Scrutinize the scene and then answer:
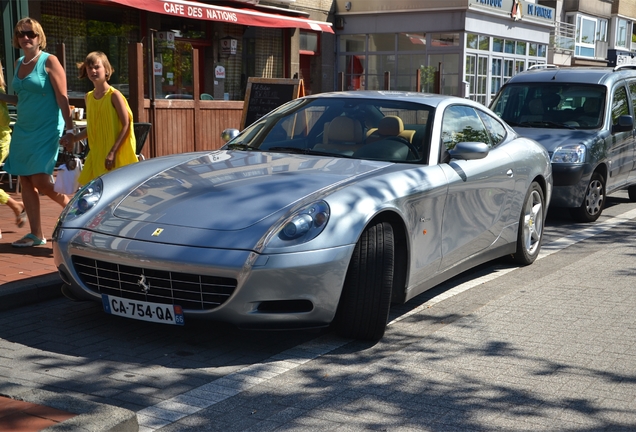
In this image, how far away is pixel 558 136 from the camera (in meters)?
10.6

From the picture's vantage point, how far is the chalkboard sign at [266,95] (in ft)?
37.5

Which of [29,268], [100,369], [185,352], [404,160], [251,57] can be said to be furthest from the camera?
[251,57]

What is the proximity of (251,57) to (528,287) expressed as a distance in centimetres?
1675

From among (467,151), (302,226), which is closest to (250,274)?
(302,226)

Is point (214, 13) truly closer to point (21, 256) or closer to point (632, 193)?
point (632, 193)

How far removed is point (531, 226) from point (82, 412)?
495cm

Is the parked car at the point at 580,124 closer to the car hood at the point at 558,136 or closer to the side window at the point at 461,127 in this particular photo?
the car hood at the point at 558,136

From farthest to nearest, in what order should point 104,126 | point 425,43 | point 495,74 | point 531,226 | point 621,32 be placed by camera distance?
point 621,32, point 495,74, point 425,43, point 531,226, point 104,126

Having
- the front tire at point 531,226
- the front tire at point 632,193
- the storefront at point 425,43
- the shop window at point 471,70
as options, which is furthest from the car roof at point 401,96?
the shop window at point 471,70

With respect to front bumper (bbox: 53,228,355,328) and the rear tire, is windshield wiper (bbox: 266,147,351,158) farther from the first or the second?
front bumper (bbox: 53,228,355,328)

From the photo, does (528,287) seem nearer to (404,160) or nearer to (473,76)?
(404,160)

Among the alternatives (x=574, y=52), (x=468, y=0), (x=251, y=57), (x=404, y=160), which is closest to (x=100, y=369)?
(x=404, y=160)

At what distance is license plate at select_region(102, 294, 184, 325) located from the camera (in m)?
4.76

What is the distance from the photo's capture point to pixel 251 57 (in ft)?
73.9
